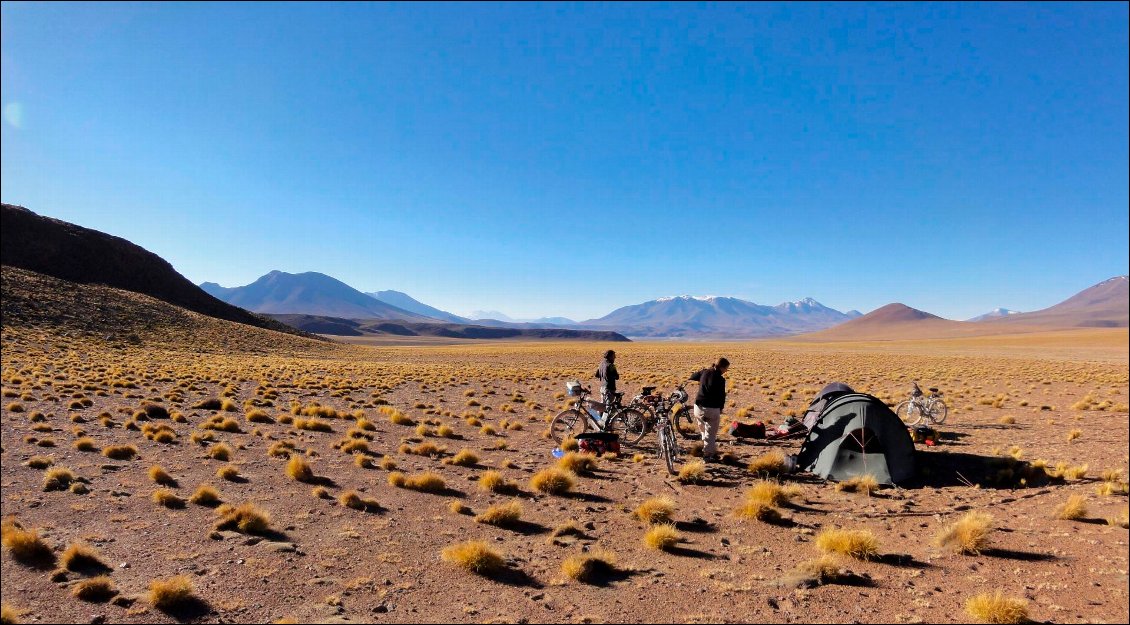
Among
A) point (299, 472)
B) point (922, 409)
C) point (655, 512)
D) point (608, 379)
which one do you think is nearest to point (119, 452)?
point (299, 472)

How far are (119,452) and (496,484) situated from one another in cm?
853

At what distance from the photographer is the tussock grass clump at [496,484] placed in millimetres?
8609

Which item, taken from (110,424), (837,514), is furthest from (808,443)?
(110,424)

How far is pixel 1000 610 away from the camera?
4293mm

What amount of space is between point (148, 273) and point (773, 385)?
105448mm

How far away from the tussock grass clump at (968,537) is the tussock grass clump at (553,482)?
5.28 meters

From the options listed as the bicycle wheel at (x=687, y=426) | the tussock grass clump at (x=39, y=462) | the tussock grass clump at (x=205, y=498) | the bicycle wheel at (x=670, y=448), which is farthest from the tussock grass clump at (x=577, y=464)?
the tussock grass clump at (x=39, y=462)

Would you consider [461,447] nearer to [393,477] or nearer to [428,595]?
[393,477]

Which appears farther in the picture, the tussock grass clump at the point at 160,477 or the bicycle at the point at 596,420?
the bicycle at the point at 596,420

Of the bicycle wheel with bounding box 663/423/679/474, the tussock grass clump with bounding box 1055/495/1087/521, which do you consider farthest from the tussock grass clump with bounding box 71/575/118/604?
Result: the tussock grass clump with bounding box 1055/495/1087/521

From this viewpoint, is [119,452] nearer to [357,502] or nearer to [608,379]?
[357,502]

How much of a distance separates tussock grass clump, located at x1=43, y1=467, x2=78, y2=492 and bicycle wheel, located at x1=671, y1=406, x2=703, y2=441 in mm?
12570

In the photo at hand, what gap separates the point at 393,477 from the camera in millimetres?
8984

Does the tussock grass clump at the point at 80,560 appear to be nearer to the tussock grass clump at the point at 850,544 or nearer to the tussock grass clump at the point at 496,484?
the tussock grass clump at the point at 496,484
